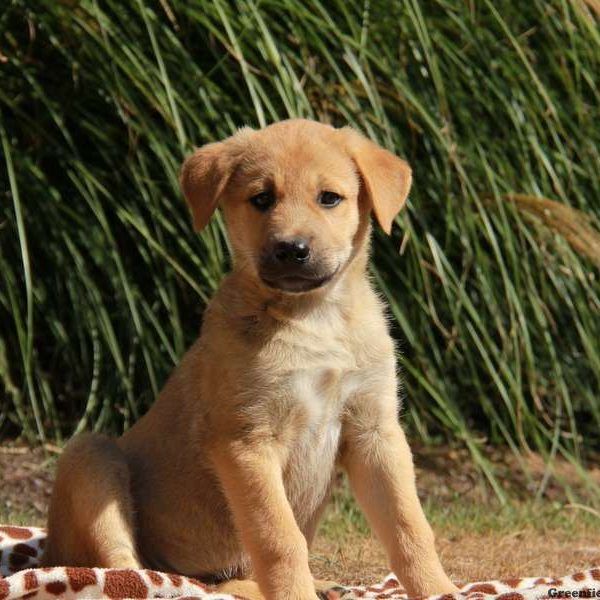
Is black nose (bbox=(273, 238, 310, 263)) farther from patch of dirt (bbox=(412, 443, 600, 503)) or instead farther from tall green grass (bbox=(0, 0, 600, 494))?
patch of dirt (bbox=(412, 443, 600, 503))

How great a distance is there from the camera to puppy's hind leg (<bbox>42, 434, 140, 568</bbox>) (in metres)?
3.44

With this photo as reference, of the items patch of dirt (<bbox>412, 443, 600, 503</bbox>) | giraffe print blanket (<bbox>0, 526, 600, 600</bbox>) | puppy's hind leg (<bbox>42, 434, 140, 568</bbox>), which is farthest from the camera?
patch of dirt (<bbox>412, 443, 600, 503</bbox>)

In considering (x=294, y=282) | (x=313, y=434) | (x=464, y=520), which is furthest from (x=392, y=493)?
(x=464, y=520)

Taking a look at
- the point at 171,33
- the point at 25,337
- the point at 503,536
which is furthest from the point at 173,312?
the point at 503,536

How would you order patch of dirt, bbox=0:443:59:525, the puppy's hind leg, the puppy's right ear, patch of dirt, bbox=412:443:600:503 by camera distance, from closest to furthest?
the puppy's hind leg < the puppy's right ear < patch of dirt, bbox=0:443:59:525 < patch of dirt, bbox=412:443:600:503

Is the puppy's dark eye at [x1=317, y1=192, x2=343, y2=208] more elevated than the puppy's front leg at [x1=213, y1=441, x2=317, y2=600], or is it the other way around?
the puppy's dark eye at [x1=317, y1=192, x2=343, y2=208]

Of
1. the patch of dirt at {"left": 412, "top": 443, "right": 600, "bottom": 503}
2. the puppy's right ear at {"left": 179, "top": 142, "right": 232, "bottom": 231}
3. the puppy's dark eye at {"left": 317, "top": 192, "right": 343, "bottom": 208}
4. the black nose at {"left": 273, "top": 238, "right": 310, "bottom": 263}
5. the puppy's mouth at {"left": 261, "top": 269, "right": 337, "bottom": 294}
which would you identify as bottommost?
the patch of dirt at {"left": 412, "top": 443, "right": 600, "bottom": 503}

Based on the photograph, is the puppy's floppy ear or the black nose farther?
the puppy's floppy ear

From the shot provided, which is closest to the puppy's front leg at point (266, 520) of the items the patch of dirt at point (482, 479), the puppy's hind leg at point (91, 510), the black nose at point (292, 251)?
the puppy's hind leg at point (91, 510)

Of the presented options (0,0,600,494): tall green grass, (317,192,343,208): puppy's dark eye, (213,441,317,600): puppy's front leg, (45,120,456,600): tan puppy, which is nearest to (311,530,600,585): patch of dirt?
(0,0,600,494): tall green grass

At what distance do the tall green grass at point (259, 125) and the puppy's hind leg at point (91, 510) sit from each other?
1567 mm

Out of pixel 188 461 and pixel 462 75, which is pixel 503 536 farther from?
pixel 462 75

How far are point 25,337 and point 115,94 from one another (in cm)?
124

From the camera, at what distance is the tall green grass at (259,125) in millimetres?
5297
